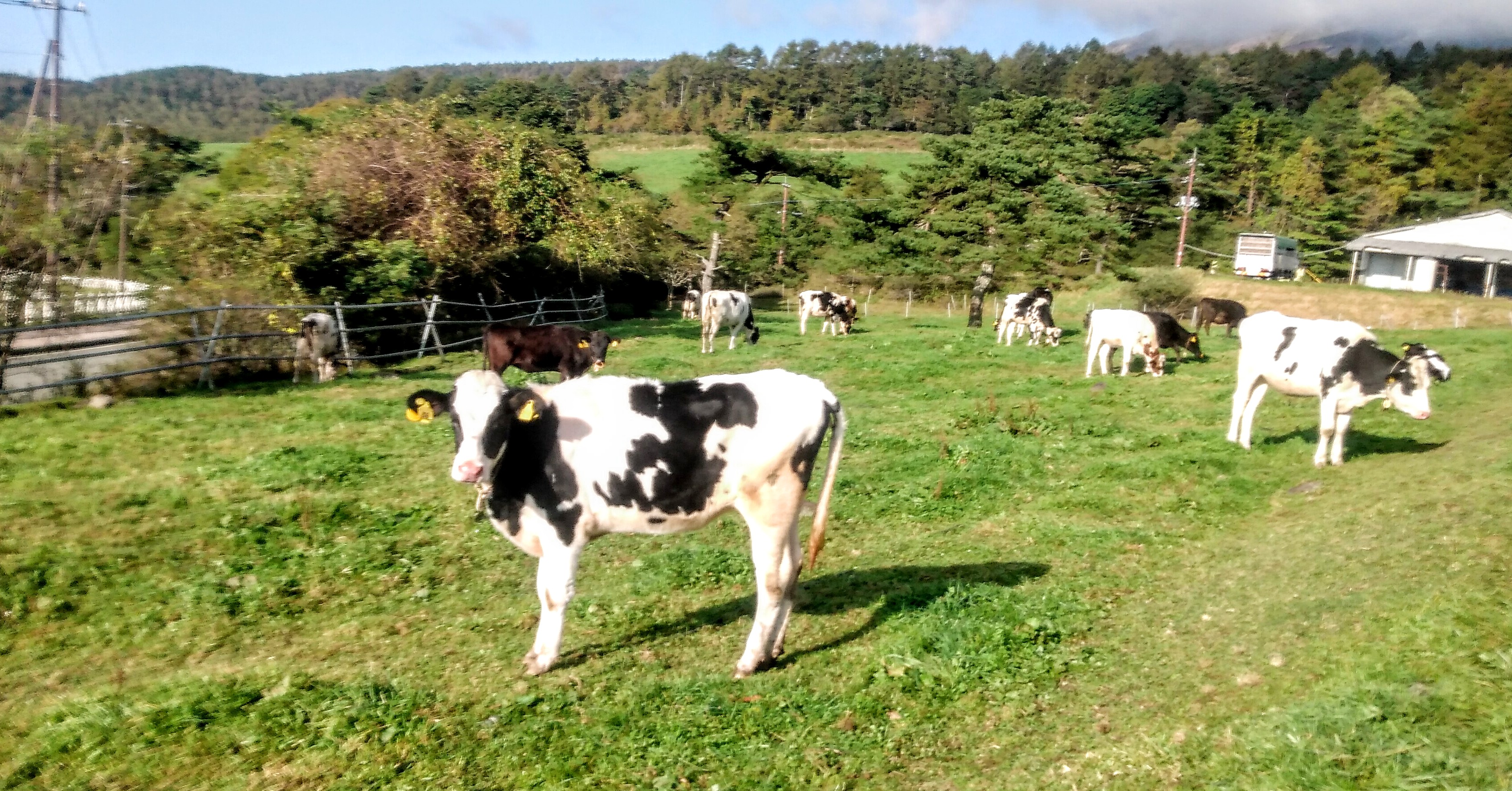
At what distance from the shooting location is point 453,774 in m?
5.14

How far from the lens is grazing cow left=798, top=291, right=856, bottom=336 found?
102ft

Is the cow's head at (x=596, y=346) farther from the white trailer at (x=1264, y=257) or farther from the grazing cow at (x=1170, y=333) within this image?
the white trailer at (x=1264, y=257)

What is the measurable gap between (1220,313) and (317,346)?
26.7m

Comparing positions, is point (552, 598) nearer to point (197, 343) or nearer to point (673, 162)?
point (197, 343)

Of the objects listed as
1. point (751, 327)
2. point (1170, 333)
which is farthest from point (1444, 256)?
point (751, 327)

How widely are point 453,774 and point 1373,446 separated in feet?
42.7

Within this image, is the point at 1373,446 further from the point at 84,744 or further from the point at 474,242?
the point at 474,242

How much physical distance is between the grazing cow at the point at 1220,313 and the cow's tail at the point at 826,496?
1060 inches

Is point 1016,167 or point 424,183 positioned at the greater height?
point 1016,167

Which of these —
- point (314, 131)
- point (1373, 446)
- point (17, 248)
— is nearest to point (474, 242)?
point (314, 131)

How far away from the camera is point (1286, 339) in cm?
1327

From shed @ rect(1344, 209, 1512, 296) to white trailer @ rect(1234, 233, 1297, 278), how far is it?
145 inches

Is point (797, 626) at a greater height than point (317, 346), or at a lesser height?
lesser

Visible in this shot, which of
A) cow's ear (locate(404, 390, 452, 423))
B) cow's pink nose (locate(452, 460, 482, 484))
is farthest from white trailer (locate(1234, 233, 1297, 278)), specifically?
cow's pink nose (locate(452, 460, 482, 484))
